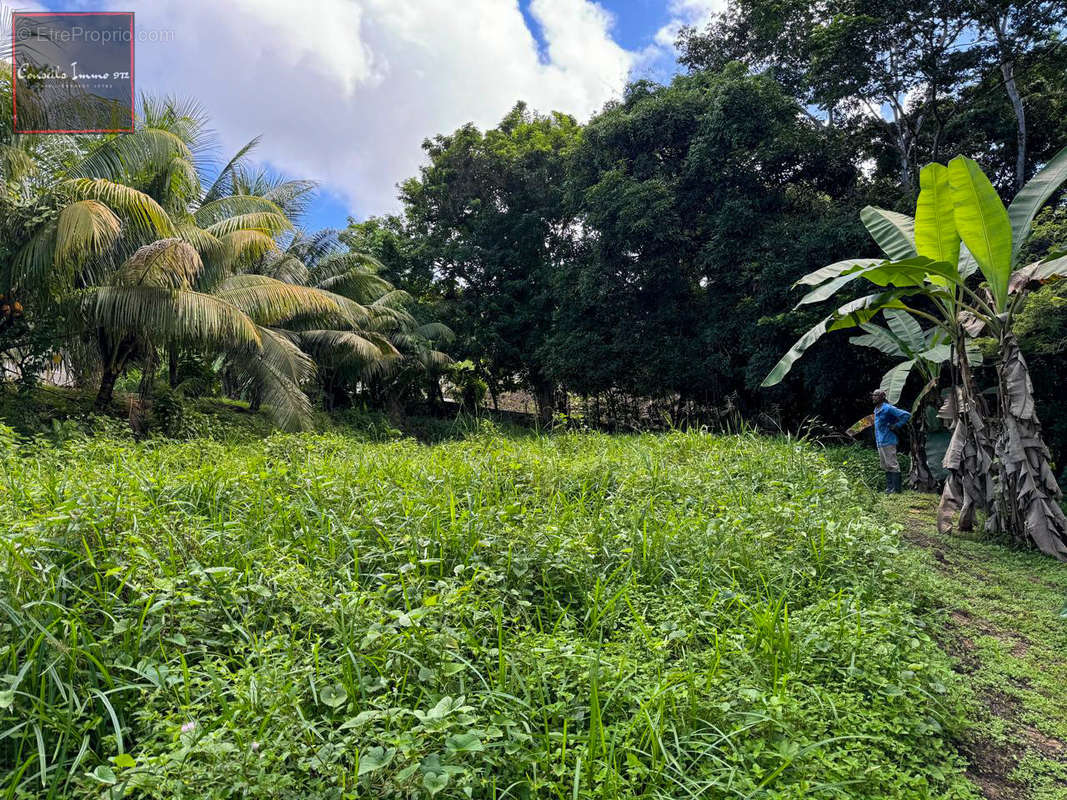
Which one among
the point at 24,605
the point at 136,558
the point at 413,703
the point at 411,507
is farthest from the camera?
the point at 411,507

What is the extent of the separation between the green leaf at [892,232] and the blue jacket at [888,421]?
2.56 metres

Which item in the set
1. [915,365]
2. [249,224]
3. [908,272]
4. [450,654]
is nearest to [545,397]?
[249,224]

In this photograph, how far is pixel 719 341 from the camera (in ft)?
44.4

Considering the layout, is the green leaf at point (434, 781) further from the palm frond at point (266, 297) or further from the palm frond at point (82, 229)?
the palm frond at point (266, 297)

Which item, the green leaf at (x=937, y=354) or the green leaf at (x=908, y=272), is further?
the green leaf at (x=937, y=354)

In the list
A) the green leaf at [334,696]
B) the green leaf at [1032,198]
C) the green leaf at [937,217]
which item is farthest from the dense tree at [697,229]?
the green leaf at [334,696]

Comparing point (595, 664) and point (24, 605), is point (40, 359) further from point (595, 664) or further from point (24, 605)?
point (595, 664)

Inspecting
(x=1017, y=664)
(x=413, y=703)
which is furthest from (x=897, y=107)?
(x=413, y=703)

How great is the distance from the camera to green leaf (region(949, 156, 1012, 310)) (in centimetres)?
445

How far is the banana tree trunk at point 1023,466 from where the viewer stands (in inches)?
179

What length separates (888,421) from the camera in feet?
24.2

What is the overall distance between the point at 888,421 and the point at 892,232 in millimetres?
2828

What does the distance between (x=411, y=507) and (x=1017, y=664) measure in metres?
3.24

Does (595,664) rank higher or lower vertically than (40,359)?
lower
